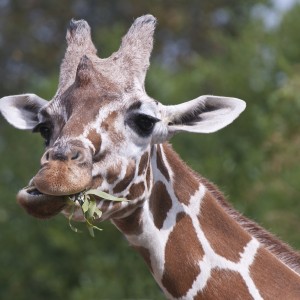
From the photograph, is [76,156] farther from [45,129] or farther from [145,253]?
[145,253]

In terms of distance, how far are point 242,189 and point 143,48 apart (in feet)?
48.0

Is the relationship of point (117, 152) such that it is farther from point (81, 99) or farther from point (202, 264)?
point (202, 264)

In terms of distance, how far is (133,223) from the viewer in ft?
25.6

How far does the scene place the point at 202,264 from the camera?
7766 millimetres

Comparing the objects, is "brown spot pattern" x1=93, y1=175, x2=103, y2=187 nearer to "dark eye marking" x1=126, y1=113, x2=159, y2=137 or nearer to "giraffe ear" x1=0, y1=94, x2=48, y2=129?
"dark eye marking" x1=126, y1=113, x2=159, y2=137

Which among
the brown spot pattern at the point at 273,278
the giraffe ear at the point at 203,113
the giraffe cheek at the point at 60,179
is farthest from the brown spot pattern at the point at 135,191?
the brown spot pattern at the point at 273,278

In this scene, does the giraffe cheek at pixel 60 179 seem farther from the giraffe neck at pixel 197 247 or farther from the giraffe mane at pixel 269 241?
the giraffe mane at pixel 269 241

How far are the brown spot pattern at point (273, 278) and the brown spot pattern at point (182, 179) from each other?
24.4 inches

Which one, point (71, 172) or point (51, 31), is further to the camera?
point (51, 31)

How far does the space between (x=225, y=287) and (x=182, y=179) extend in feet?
2.76

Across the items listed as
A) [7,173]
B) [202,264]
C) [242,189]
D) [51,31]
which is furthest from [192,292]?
[51,31]

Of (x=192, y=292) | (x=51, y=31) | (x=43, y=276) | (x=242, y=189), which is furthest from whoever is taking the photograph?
(x=51, y=31)

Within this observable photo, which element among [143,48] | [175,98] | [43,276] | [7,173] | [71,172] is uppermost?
[143,48]

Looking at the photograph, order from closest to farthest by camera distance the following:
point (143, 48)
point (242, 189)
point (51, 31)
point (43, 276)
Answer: point (143, 48) < point (242, 189) < point (43, 276) < point (51, 31)
